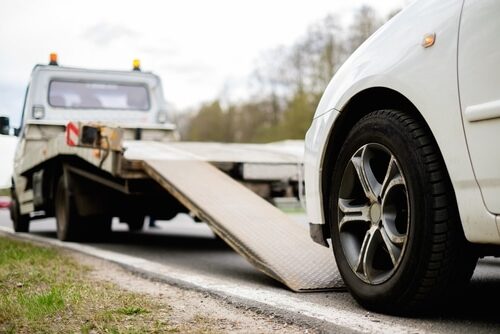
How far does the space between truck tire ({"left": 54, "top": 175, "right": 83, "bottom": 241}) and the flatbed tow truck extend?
0.01m

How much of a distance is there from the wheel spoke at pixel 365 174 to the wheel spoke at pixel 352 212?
0.07 metres

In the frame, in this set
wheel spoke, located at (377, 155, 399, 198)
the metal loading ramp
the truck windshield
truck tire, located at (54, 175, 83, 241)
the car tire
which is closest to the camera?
the car tire

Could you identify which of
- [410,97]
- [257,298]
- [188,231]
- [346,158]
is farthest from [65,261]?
[188,231]

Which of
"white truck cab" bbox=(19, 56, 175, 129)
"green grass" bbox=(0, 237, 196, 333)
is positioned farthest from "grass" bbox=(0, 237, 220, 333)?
"white truck cab" bbox=(19, 56, 175, 129)

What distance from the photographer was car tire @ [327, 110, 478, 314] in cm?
285

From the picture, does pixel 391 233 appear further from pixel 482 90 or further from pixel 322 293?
pixel 322 293

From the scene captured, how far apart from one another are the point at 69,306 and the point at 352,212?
146 cm

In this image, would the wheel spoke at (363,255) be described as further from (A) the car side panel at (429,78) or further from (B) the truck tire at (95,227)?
(B) the truck tire at (95,227)

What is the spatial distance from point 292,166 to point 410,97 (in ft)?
13.7

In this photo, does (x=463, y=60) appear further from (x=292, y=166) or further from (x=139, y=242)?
(x=139, y=242)

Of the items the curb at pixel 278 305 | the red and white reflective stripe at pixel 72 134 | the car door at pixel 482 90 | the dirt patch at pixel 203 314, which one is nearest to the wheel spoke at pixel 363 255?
the curb at pixel 278 305

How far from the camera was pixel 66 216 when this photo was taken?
7.89m

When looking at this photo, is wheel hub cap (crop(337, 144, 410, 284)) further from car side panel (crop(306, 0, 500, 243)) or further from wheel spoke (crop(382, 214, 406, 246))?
car side panel (crop(306, 0, 500, 243))

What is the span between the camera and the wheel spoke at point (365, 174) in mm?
3246
